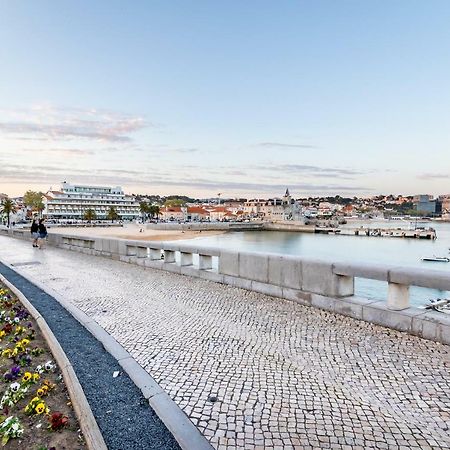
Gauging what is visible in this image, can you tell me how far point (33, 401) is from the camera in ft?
11.2

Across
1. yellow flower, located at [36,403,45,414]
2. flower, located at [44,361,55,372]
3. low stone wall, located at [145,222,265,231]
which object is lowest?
low stone wall, located at [145,222,265,231]

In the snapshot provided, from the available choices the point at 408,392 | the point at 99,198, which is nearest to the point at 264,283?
the point at 408,392

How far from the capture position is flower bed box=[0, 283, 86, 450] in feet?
9.99

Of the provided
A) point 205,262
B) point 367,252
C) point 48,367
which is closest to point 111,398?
point 48,367

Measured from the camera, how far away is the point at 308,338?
564 centimetres

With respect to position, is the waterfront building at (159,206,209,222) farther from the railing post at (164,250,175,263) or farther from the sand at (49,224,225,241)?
the railing post at (164,250,175,263)

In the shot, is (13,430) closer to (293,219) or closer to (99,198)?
(99,198)

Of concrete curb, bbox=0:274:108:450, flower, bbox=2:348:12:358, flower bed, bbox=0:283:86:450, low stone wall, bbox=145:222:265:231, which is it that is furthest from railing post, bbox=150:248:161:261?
low stone wall, bbox=145:222:265:231

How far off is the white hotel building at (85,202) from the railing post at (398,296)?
13822 cm

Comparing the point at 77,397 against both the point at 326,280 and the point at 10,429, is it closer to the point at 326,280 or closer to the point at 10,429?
the point at 10,429

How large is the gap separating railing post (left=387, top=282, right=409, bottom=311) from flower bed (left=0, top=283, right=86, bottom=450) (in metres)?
4.78

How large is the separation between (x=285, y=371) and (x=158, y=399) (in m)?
1.56

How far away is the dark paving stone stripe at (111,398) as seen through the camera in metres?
3.06

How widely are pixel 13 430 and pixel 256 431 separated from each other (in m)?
1.99
